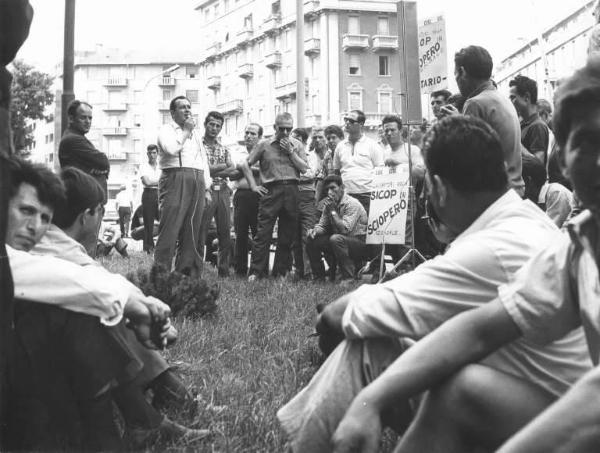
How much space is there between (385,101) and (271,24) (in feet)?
38.7

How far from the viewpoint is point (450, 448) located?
7.61 feet

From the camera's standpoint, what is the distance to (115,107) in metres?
115

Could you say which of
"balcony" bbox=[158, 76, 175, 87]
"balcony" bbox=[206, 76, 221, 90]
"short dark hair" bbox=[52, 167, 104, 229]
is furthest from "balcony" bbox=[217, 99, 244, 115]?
"short dark hair" bbox=[52, 167, 104, 229]

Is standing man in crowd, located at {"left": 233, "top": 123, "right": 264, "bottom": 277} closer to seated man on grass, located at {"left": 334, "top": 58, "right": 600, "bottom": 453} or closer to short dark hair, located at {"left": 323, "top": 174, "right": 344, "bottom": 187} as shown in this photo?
short dark hair, located at {"left": 323, "top": 174, "right": 344, "bottom": 187}

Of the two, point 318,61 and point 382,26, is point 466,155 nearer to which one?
point 318,61

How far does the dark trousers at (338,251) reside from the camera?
11.2 meters

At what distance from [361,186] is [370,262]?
108 centimetres

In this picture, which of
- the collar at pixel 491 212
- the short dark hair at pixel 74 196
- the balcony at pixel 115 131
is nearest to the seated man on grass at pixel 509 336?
the collar at pixel 491 212

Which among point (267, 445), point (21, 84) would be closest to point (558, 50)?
point (21, 84)

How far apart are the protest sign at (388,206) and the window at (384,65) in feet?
205

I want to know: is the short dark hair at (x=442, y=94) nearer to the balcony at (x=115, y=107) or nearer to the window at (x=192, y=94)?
the window at (x=192, y=94)

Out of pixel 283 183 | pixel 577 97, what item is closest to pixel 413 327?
pixel 577 97

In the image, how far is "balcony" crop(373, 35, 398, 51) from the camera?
71125 mm

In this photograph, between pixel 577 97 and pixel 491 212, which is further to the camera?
pixel 491 212
